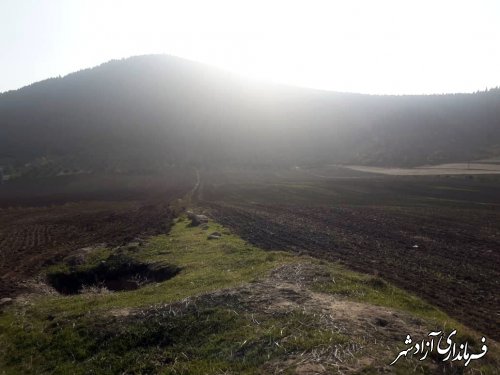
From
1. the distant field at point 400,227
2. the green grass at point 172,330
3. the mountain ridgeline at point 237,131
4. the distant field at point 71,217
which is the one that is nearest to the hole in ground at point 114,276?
the distant field at point 71,217

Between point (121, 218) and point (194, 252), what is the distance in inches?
967

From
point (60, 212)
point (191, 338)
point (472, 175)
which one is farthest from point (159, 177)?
point (191, 338)

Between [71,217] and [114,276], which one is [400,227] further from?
[71,217]

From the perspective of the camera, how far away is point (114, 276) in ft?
89.6

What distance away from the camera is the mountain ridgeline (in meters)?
145

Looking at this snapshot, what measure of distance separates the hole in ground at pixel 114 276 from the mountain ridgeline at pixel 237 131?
10782cm

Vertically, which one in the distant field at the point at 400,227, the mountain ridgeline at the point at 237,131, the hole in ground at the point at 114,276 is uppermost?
the mountain ridgeline at the point at 237,131

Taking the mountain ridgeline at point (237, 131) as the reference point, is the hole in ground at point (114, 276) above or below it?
below

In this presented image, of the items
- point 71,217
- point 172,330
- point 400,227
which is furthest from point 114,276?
point 71,217

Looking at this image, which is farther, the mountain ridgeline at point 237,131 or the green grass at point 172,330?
the mountain ridgeline at point 237,131

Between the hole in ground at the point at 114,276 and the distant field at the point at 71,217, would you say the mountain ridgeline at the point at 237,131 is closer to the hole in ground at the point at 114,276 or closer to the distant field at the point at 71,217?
the distant field at the point at 71,217

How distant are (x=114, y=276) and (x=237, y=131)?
155 metres

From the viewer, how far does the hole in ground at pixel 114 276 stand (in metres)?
→ 25.5

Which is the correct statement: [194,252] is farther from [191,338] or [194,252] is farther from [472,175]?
[472,175]
